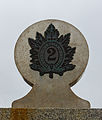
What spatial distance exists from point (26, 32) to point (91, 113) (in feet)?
6.70

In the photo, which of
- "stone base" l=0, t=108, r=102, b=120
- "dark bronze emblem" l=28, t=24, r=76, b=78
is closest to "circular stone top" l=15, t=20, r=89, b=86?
"dark bronze emblem" l=28, t=24, r=76, b=78

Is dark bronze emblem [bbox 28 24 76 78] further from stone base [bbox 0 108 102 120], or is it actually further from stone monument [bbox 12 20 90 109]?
stone base [bbox 0 108 102 120]

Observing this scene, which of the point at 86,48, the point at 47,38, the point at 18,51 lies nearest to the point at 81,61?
the point at 86,48

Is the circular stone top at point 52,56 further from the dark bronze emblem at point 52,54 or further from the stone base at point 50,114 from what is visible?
the stone base at point 50,114

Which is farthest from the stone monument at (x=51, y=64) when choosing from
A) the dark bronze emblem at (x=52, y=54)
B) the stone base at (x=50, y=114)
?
the stone base at (x=50, y=114)

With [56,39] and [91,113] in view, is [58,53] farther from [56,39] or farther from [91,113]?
[91,113]

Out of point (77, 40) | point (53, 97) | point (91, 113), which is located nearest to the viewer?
point (91, 113)

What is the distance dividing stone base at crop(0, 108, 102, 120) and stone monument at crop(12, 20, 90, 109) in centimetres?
74

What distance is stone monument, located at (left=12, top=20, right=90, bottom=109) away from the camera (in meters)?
5.35

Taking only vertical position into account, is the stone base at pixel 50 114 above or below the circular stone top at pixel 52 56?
below

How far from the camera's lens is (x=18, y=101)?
5.37 metres

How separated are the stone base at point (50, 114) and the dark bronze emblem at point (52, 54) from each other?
108 cm

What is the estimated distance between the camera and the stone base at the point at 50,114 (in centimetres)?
448

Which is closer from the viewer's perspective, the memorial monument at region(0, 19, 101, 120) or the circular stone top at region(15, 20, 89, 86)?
the memorial monument at region(0, 19, 101, 120)
